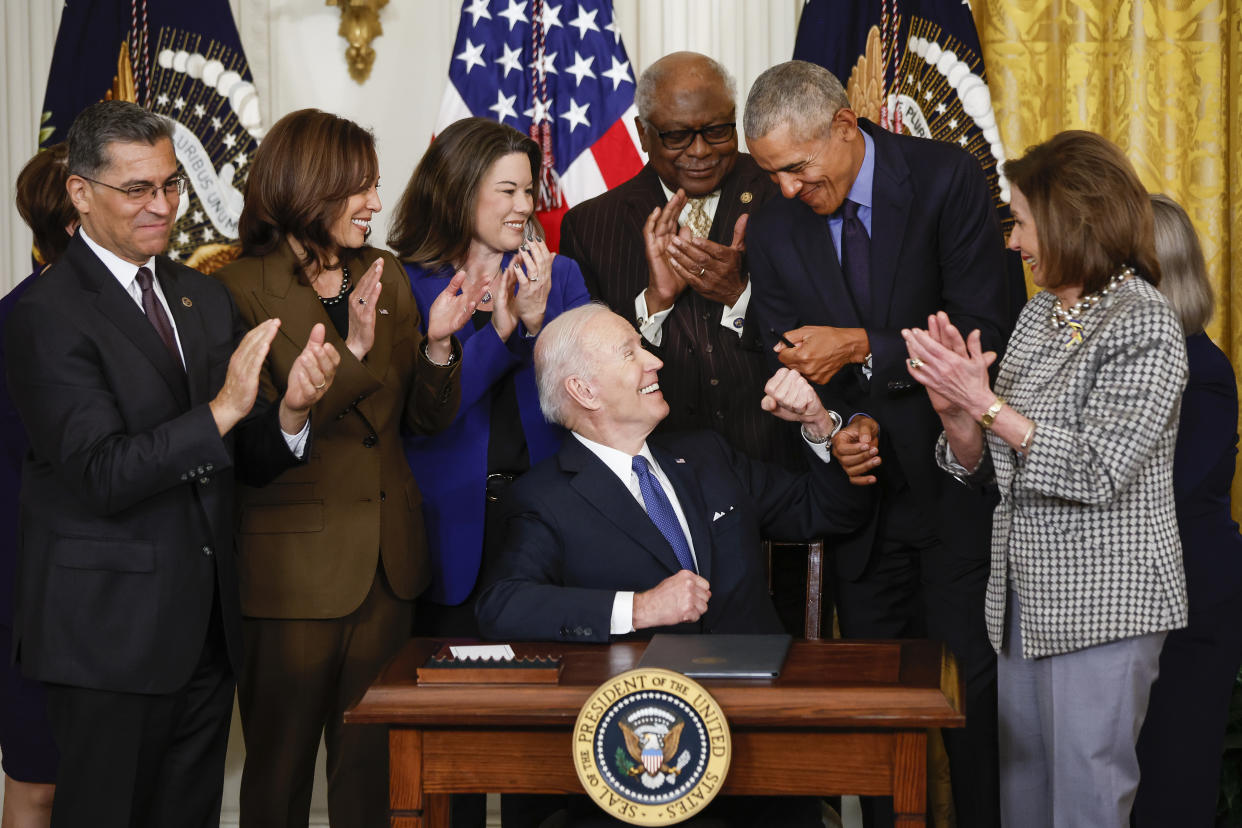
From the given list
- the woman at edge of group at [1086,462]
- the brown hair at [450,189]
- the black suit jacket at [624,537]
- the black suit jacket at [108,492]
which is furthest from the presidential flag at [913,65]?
the black suit jacket at [108,492]

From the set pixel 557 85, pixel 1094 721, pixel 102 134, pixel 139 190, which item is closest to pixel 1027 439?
pixel 1094 721

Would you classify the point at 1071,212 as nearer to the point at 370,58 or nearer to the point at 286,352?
the point at 286,352

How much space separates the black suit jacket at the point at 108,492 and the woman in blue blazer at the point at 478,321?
2.42 ft

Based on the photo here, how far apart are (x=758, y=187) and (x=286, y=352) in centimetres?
143

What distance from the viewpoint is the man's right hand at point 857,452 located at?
3.03 metres

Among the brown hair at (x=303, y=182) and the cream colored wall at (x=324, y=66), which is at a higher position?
the cream colored wall at (x=324, y=66)

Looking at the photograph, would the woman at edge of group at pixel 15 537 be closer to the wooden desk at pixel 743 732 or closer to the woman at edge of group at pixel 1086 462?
the wooden desk at pixel 743 732

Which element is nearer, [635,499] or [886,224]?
[635,499]

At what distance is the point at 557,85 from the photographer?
4375 millimetres

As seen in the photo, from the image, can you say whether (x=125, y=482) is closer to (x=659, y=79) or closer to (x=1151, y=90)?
(x=659, y=79)

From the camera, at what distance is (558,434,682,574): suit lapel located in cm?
295

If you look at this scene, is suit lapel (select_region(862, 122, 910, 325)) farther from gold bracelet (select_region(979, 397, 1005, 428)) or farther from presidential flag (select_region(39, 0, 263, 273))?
presidential flag (select_region(39, 0, 263, 273))

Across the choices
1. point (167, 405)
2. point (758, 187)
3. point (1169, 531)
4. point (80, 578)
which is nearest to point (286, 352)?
point (167, 405)

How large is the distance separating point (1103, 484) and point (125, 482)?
184 cm
